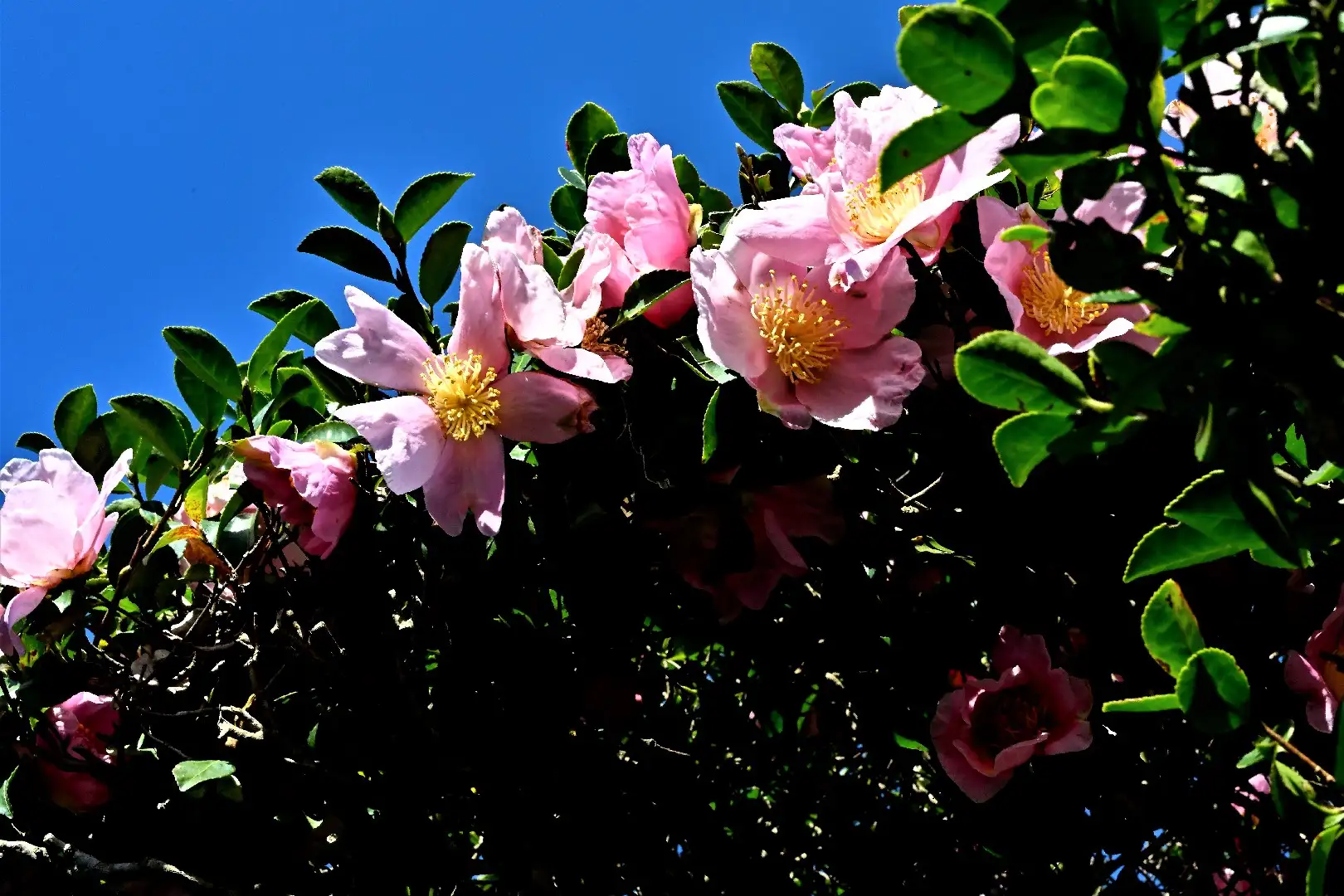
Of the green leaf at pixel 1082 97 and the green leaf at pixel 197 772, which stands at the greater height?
the green leaf at pixel 1082 97

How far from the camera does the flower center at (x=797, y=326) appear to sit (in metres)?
1.00

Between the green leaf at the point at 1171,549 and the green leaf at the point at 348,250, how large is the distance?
85 cm

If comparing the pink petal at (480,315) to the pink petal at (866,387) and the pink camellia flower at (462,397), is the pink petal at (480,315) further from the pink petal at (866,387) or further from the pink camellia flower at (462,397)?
the pink petal at (866,387)

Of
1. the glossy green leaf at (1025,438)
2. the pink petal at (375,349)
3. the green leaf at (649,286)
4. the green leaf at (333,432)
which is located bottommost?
the glossy green leaf at (1025,438)

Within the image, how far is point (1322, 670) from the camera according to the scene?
3.14 ft

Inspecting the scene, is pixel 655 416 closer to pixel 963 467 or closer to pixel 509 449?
pixel 509 449

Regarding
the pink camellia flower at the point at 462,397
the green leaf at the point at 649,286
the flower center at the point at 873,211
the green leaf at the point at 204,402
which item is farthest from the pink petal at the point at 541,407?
the green leaf at the point at 204,402

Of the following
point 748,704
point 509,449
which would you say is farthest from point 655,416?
point 748,704

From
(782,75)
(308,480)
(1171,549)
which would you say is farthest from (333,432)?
(1171,549)

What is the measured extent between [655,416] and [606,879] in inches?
32.6

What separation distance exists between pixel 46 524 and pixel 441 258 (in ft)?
1.82

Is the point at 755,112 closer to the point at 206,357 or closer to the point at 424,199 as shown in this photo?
the point at 424,199

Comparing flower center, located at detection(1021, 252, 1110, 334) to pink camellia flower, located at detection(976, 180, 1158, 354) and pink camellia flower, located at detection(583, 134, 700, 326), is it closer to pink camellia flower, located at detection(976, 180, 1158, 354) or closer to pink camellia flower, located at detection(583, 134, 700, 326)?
pink camellia flower, located at detection(976, 180, 1158, 354)

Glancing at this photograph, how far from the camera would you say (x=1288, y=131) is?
2.15 feet
